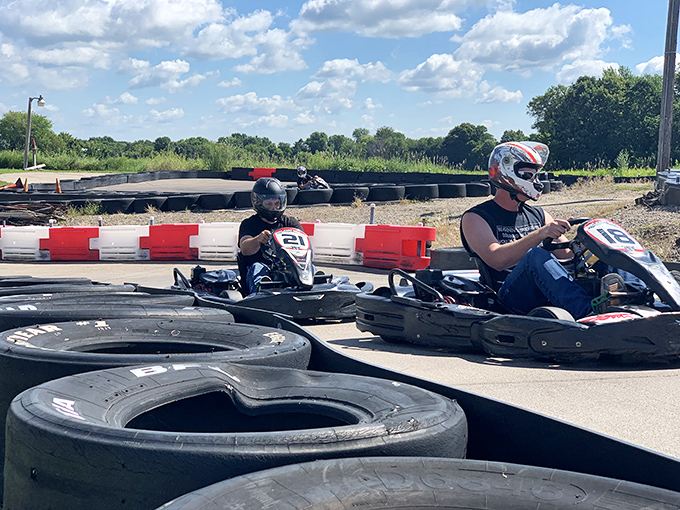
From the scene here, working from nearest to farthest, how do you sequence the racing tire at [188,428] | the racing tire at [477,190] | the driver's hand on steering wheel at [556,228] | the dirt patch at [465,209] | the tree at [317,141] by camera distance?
1. the racing tire at [188,428]
2. the driver's hand on steering wheel at [556,228]
3. the dirt patch at [465,209]
4. the racing tire at [477,190]
5. the tree at [317,141]

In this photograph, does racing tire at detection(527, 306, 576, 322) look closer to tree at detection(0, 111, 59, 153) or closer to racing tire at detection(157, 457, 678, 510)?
racing tire at detection(157, 457, 678, 510)

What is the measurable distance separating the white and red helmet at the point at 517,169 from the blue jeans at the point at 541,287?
0.53 meters

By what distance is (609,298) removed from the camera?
450 centimetres

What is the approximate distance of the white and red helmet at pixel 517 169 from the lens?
514 centimetres

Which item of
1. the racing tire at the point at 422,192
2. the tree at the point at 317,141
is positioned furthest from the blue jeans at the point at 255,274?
the tree at the point at 317,141

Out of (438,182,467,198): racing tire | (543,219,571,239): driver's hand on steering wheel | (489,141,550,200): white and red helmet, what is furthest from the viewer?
(438,182,467,198): racing tire

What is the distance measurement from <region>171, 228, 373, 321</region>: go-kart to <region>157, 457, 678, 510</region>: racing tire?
4202mm

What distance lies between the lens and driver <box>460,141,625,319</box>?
15.4 feet

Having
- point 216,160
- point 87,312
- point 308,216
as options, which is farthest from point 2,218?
point 216,160

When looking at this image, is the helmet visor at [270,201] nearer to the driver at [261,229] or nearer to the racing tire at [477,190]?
the driver at [261,229]

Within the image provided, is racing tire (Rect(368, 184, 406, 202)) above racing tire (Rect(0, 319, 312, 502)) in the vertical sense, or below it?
above

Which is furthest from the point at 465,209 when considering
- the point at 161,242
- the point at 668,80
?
the point at 161,242

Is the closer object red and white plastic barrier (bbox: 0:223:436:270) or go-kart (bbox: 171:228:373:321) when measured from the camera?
go-kart (bbox: 171:228:373:321)

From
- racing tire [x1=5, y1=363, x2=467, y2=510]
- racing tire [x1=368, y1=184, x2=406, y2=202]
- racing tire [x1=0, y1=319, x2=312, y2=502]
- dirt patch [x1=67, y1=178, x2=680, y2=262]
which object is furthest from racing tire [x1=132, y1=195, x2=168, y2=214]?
racing tire [x1=5, y1=363, x2=467, y2=510]
